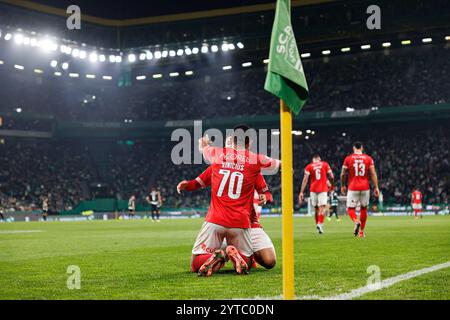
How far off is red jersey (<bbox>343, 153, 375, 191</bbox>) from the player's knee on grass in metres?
8.38

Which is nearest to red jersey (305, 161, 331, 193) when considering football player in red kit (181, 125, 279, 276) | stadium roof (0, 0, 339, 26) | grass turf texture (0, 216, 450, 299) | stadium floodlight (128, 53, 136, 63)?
grass turf texture (0, 216, 450, 299)

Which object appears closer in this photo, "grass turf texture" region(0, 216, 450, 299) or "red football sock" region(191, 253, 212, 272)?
"grass turf texture" region(0, 216, 450, 299)

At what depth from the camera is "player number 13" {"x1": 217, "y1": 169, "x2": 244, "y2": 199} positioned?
346 inches

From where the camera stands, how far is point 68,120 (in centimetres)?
5881

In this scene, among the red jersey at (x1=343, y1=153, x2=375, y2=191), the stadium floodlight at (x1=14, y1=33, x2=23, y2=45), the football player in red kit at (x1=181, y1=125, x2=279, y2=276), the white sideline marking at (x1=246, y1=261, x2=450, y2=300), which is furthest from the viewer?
the stadium floodlight at (x1=14, y1=33, x2=23, y2=45)

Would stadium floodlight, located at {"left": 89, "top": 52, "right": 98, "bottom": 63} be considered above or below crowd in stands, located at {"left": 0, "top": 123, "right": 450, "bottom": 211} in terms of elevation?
above

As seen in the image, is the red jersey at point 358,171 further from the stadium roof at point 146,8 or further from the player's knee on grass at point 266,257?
the stadium roof at point 146,8

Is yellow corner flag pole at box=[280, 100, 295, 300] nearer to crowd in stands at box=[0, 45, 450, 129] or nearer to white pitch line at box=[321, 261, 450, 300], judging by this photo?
white pitch line at box=[321, 261, 450, 300]

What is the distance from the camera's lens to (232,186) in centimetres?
877

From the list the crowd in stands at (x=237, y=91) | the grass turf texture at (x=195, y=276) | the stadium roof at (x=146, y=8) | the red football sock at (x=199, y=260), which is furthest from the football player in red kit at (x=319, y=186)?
the crowd in stands at (x=237, y=91)

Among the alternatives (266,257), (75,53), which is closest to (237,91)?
(75,53)

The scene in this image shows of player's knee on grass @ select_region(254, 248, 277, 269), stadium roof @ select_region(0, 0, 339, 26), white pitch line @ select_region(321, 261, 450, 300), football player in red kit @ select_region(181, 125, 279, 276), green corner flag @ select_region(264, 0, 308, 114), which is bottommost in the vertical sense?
white pitch line @ select_region(321, 261, 450, 300)

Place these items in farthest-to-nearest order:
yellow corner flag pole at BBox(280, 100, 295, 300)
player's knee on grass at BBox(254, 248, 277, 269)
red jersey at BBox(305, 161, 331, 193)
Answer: red jersey at BBox(305, 161, 331, 193), player's knee on grass at BBox(254, 248, 277, 269), yellow corner flag pole at BBox(280, 100, 295, 300)

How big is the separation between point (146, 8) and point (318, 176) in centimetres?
3918
